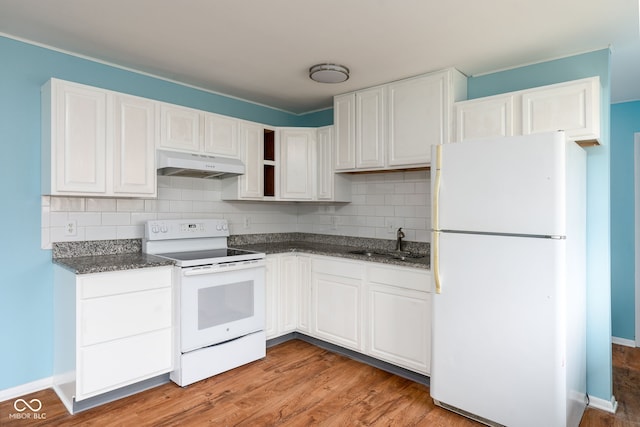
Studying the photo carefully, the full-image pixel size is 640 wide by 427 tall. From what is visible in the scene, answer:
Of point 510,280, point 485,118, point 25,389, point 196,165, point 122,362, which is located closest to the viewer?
point 510,280

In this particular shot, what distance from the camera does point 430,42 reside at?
8.38ft

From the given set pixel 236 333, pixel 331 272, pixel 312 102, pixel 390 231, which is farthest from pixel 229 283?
pixel 312 102

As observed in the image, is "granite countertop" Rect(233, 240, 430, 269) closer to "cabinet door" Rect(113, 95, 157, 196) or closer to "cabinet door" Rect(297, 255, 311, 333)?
"cabinet door" Rect(297, 255, 311, 333)

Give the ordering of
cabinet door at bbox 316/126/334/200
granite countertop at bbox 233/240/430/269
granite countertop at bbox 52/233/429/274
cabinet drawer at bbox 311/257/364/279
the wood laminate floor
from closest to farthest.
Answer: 1. the wood laminate floor
2. granite countertop at bbox 52/233/429/274
3. granite countertop at bbox 233/240/430/269
4. cabinet drawer at bbox 311/257/364/279
5. cabinet door at bbox 316/126/334/200

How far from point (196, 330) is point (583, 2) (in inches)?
124

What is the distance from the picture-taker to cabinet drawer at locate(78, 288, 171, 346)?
238cm

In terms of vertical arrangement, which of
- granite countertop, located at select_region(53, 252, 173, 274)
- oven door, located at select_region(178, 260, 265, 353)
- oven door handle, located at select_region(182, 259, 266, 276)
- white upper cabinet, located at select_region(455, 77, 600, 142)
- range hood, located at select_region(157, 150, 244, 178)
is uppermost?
white upper cabinet, located at select_region(455, 77, 600, 142)

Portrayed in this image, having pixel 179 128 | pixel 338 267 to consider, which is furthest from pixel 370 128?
pixel 179 128

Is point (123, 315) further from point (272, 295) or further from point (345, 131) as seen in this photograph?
point (345, 131)

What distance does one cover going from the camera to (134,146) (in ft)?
9.35

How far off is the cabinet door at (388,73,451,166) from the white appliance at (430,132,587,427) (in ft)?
2.11

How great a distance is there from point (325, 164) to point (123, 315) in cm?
222

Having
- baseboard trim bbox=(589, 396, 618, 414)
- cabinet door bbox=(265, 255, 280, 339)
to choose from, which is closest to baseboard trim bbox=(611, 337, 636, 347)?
baseboard trim bbox=(589, 396, 618, 414)

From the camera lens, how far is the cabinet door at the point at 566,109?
2381mm
